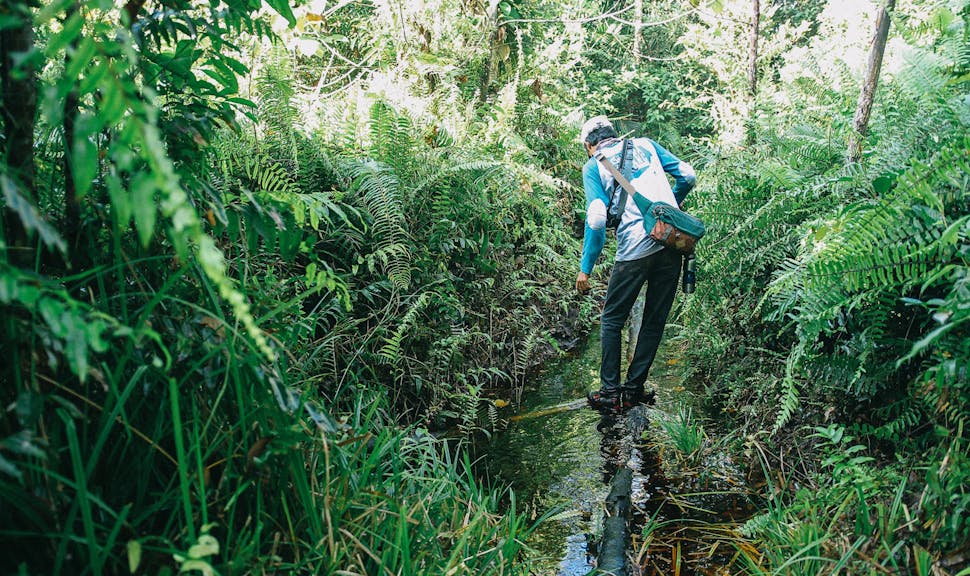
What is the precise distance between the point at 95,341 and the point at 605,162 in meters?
4.24

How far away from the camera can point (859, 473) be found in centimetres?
271

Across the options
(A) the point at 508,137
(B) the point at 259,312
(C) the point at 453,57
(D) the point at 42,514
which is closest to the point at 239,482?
(D) the point at 42,514

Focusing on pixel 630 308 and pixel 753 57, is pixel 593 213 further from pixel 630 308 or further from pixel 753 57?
pixel 753 57

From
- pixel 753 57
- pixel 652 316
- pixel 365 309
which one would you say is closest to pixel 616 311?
pixel 652 316

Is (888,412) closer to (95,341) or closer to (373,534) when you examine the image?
(373,534)

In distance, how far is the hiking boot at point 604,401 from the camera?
16.9ft

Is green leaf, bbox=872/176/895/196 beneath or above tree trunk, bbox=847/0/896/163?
beneath

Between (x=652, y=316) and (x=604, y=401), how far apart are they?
800mm

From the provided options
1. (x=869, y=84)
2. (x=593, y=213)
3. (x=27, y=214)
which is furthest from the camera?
(x=593, y=213)

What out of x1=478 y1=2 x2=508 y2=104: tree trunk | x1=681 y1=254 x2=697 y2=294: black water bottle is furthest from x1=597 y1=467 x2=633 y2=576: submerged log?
x1=478 y1=2 x2=508 y2=104: tree trunk

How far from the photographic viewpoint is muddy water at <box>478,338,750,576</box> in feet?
10.4

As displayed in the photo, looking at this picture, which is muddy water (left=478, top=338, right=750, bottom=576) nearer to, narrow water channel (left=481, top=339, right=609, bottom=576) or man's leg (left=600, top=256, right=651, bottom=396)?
narrow water channel (left=481, top=339, right=609, bottom=576)

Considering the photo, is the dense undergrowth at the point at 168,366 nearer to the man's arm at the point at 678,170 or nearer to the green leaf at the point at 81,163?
the green leaf at the point at 81,163

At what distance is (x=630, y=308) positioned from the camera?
206 inches
